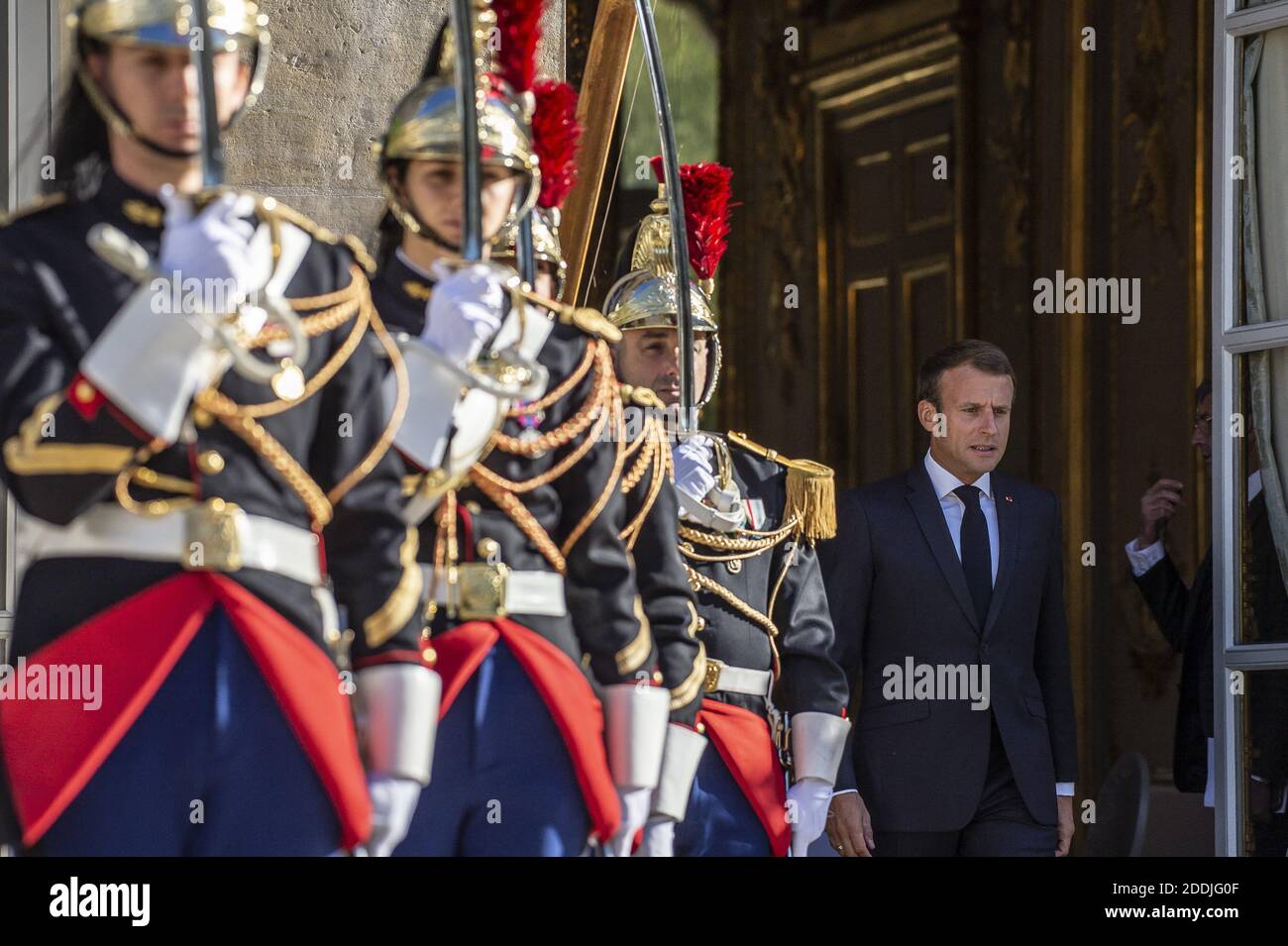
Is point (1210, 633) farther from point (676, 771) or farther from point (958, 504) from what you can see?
point (676, 771)

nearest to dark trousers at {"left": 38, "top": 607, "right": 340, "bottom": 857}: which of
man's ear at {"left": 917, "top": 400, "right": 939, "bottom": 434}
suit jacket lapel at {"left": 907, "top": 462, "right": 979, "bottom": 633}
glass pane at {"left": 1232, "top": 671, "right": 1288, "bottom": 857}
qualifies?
suit jacket lapel at {"left": 907, "top": 462, "right": 979, "bottom": 633}

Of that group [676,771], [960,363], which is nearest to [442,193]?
[676,771]

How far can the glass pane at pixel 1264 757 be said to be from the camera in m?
6.14

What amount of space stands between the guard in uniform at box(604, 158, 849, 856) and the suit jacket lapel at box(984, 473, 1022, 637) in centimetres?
40

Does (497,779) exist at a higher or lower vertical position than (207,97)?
lower

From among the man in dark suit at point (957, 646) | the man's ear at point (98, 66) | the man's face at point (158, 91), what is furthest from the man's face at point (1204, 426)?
the man's ear at point (98, 66)

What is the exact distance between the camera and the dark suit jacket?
20.3ft

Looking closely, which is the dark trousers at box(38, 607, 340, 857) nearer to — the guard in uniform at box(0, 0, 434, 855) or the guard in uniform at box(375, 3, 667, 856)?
the guard in uniform at box(0, 0, 434, 855)

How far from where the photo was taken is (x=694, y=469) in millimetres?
6047

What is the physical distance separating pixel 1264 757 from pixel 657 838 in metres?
1.63
